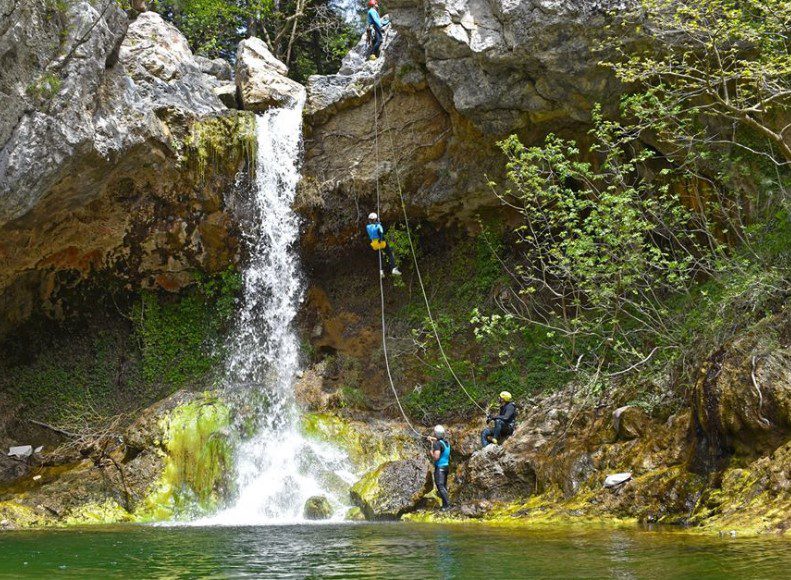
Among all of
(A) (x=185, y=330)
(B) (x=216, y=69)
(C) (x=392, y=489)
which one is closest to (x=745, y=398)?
(C) (x=392, y=489)

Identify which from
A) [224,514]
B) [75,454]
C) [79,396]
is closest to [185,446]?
[224,514]

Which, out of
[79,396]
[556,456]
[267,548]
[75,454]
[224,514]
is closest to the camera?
[267,548]

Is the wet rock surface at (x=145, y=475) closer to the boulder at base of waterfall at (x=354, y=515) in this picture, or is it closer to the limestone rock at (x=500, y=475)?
the boulder at base of waterfall at (x=354, y=515)

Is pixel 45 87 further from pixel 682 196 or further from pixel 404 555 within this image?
pixel 682 196

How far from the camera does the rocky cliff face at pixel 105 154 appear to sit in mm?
11953

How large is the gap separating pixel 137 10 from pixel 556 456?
13379 mm

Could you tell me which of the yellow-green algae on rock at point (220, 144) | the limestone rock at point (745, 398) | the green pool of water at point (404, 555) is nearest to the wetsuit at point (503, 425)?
the green pool of water at point (404, 555)

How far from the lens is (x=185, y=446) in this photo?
1416cm

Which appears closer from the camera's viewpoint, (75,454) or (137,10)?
(75,454)

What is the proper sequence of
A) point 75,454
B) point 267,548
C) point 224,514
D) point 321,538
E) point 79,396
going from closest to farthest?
point 267,548
point 321,538
point 224,514
point 75,454
point 79,396

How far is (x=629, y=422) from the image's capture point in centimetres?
1079

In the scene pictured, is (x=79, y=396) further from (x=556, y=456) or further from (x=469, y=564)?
(x=469, y=564)

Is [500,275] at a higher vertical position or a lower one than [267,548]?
higher

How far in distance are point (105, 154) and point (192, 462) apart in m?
5.72
